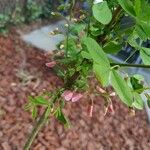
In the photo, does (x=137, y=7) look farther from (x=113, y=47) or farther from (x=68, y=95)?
(x=68, y=95)

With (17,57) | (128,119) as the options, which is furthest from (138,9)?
(17,57)

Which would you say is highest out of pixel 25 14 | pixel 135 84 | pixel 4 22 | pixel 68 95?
pixel 135 84

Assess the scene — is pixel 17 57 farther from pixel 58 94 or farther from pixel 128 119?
pixel 58 94

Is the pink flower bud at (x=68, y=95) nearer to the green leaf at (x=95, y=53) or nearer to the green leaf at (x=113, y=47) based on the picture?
the green leaf at (x=113, y=47)

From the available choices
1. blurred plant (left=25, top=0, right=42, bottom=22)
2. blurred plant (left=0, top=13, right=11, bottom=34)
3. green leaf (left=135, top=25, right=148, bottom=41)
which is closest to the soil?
blurred plant (left=0, top=13, right=11, bottom=34)

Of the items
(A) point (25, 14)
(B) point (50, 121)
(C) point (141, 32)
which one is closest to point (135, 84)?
(C) point (141, 32)

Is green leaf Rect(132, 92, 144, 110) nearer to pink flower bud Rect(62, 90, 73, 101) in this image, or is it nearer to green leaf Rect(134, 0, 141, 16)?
pink flower bud Rect(62, 90, 73, 101)

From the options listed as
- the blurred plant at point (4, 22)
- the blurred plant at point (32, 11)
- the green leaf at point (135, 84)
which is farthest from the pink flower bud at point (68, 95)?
the blurred plant at point (32, 11)
